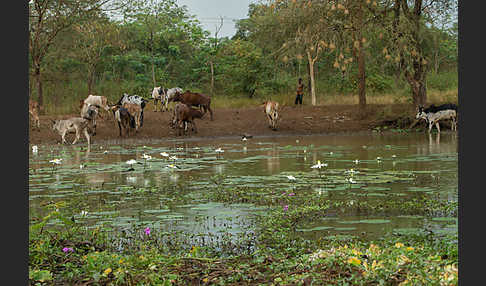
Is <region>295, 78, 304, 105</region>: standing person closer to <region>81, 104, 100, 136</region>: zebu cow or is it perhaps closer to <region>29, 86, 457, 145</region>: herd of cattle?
<region>29, 86, 457, 145</region>: herd of cattle

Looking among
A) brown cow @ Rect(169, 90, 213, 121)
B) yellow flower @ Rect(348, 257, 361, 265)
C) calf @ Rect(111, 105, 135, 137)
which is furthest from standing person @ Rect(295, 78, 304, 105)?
yellow flower @ Rect(348, 257, 361, 265)

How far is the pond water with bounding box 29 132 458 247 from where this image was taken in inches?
274

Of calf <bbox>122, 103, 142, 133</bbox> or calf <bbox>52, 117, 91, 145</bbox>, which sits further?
calf <bbox>122, 103, 142, 133</bbox>

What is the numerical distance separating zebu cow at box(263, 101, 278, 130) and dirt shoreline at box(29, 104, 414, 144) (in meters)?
0.37

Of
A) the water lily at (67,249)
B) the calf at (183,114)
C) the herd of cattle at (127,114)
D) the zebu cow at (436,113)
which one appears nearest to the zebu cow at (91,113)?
the herd of cattle at (127,114)

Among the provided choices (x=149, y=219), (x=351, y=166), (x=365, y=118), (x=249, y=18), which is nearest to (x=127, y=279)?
(x=149, y=219)

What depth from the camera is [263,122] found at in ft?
100

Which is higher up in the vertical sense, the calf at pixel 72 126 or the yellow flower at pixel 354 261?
the calf at pixel 72 126

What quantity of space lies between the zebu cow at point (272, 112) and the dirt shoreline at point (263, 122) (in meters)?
0.37

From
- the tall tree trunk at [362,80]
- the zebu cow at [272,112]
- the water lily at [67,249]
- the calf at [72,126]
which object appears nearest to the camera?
the water lily at [67,249]

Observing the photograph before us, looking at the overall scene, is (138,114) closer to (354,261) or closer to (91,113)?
(91,113)

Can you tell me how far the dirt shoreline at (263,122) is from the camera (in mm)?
27573

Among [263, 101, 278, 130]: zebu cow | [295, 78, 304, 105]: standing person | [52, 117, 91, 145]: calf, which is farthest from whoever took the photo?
[295, 78, 304, 105]: standing person

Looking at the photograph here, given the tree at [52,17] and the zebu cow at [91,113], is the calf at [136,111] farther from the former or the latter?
the tree at [52,17]
